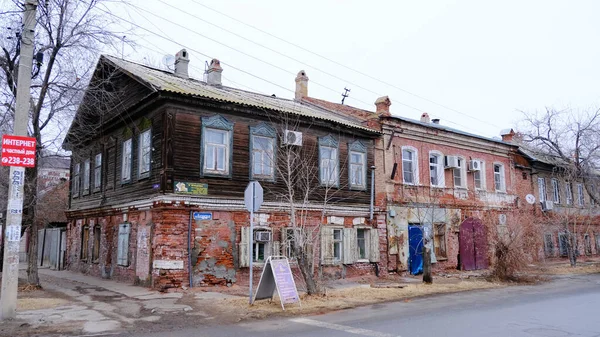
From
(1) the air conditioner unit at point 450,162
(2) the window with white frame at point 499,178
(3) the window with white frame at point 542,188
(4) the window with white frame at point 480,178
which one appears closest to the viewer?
(1) the air conditioner unit at point 450,162

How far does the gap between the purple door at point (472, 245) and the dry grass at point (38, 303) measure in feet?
56.9

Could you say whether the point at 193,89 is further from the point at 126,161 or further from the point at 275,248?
the point at 275,248

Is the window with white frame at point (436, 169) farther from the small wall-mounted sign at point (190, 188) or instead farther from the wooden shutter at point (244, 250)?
the small wall-mounted sign at point (190, 188)

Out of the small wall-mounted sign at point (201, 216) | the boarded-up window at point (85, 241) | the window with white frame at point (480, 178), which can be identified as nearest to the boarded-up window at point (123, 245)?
the small wall-mounted sign at point (201, 216)

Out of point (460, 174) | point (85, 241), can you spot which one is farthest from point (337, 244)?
point (85, 241)

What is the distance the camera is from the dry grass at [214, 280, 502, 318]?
35.8ft

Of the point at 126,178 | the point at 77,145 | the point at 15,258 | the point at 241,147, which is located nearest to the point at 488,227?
the point at 241,147

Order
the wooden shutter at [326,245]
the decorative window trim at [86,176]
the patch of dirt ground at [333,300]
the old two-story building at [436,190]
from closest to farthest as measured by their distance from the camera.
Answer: the patch of dirt ground at [333,300]
the wooden shutter at [326,245]
the old two-story building at [436,190]
the decorative window trim at [86,176]

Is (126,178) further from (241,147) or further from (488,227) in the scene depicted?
(488,227)

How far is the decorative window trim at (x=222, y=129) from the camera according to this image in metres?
15.6

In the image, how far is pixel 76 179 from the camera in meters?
23.4

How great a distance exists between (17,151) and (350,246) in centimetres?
1249

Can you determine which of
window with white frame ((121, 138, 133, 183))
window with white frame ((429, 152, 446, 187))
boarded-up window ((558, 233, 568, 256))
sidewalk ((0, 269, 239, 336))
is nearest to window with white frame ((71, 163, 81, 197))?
window with white frame ((121, 138, 133, 183))

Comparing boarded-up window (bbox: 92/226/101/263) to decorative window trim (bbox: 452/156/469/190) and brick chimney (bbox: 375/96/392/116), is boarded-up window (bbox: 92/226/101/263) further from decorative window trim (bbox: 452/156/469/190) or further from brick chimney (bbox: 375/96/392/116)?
decorative window trim (bbox: 452/156/469/190)
